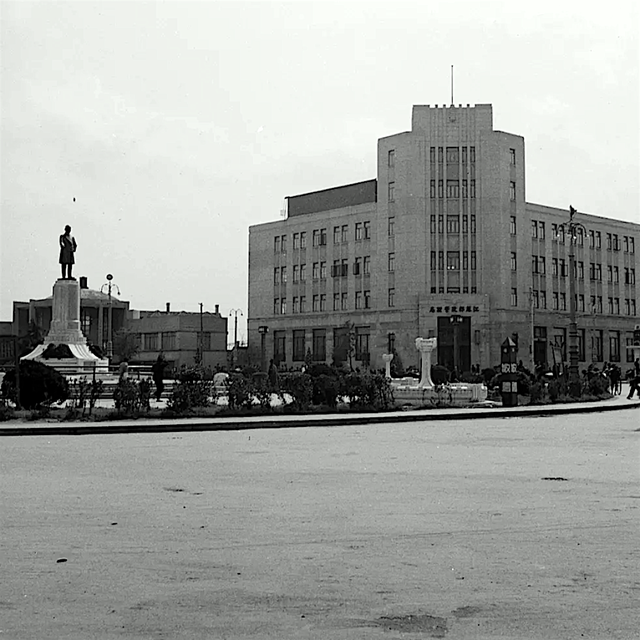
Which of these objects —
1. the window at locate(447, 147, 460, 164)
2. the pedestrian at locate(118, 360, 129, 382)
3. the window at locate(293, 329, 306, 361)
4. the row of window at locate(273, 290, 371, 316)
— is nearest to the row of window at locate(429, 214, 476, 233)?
the window at locate(447, 147, 460, 164)

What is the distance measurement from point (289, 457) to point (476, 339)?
68.0 meters

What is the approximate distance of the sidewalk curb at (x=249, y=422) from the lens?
856 inches

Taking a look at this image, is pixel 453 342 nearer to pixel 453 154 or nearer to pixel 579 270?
pixel 453 154

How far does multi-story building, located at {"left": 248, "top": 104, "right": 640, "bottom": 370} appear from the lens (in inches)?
3302

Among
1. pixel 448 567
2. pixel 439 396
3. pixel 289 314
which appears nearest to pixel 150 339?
pixel 289 314

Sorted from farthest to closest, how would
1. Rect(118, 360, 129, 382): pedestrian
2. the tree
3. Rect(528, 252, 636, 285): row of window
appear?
the tree < Rect(528, 252, 636, 285): row of window < Rect(118, 360, 129, 382): pedestrian

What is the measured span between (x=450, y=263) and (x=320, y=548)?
78.1m

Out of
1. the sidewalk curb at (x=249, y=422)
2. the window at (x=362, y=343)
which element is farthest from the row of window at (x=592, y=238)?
the sidewalk curb at (x=249, y=422)

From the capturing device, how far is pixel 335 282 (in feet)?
303

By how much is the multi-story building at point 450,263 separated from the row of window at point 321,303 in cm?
15

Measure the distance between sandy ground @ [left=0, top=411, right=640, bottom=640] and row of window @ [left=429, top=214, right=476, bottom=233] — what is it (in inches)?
2768

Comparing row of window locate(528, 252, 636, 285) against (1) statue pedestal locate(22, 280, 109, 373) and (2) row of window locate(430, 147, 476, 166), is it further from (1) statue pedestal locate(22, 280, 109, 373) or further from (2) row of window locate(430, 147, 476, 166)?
(1) statue pedestal locate(22, 280, 109, 373)

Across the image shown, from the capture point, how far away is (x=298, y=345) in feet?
312

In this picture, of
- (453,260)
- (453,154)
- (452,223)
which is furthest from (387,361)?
(453,154)
